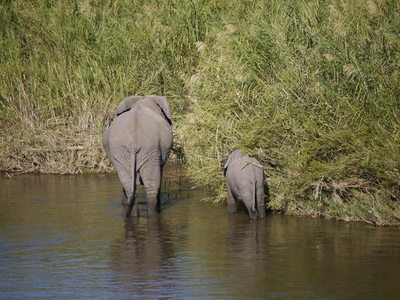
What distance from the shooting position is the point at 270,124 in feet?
34.3

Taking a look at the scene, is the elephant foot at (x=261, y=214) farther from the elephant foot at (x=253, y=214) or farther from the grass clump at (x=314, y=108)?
the grass clump at (x=314, y=108)

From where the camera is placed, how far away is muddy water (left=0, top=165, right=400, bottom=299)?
709cm

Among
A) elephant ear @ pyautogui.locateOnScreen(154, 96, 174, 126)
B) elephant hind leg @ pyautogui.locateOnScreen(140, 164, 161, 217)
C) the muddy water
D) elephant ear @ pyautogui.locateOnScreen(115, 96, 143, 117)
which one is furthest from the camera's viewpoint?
elephant ear @ pyautogui.locateOnScreen(154, 96, 174, 126)

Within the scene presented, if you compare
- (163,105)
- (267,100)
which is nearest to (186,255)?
(267,100)

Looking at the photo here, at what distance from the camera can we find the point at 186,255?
8.50 meters

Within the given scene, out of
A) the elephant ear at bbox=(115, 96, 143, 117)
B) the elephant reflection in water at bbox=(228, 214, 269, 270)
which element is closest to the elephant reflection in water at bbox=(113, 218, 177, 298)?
the elephant reflection in water at bbox=(228, 214, 269, 270)

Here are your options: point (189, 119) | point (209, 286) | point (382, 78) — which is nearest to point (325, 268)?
point (209, 286)

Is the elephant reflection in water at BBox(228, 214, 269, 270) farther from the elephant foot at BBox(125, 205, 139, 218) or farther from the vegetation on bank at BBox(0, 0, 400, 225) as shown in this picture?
the elephant foot at BBox(125, 205, 139, 218)

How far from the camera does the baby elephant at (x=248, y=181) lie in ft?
33.3

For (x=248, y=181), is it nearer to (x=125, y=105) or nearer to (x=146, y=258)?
(x=146, y=258)

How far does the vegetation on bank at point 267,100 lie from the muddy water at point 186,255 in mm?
594

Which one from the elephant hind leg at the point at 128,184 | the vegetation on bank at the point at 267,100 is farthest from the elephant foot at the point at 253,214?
the elephant hind leg at the point at 128,184

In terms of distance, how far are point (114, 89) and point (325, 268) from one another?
28.1 ft

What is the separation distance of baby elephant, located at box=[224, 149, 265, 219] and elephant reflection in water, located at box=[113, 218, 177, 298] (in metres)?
1.12
